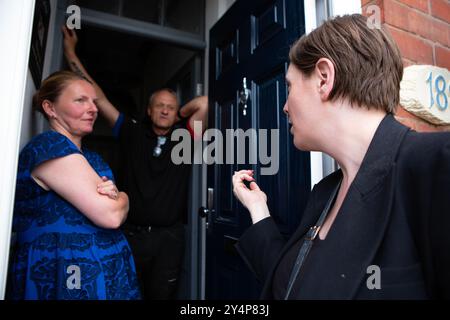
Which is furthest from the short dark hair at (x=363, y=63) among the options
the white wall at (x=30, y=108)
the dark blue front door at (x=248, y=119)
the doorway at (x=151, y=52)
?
the doorway at (x=151, y=52)

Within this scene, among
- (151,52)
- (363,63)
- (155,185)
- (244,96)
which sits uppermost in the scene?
(151,52)

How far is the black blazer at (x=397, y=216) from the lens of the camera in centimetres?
47

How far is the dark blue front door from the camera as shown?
3.85ft

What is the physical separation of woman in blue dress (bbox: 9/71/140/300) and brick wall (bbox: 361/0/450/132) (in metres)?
1.22

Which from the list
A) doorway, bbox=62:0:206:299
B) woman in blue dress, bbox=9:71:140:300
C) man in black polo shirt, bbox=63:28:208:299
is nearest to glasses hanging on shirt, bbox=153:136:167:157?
man in black polo shirt, bbox=63:28:208:299

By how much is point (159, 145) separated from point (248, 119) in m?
1.04

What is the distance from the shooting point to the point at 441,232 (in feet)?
1.51

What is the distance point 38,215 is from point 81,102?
548mm

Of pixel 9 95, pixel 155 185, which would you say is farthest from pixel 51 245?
pixel 155 185

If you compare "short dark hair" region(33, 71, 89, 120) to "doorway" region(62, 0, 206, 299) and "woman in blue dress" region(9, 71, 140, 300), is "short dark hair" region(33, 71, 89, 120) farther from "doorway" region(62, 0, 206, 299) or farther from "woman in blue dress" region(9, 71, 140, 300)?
"doorway" region(62, 0, 206, 299)

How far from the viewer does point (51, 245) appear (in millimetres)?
1057

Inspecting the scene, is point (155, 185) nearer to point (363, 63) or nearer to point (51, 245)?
point (51, 245)

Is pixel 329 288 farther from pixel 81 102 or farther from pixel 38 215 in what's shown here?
pixel 81 102

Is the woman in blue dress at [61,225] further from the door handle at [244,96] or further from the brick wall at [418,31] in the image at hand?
the brick wall at [418,31]
